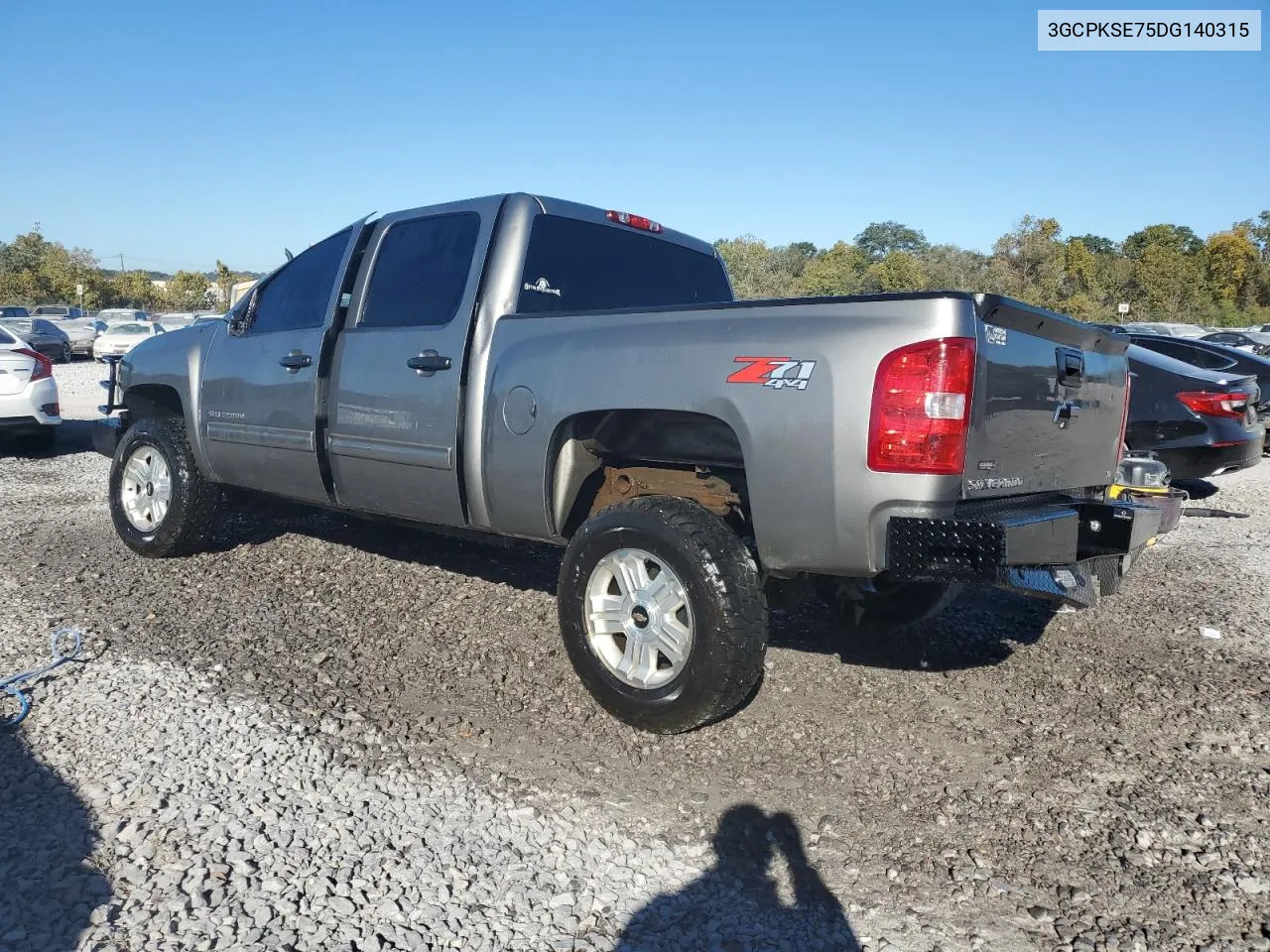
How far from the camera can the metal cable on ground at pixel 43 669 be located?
12.3 feet

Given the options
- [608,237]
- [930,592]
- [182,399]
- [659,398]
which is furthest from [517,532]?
[182,399]

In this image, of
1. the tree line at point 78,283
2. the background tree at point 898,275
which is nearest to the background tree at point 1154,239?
the background tree at point 898,275

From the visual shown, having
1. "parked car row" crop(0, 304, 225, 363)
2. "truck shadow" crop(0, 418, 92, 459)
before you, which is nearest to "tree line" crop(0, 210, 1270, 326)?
"parked car row" crop(0, 304, 225, 363)

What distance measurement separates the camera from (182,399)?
587 cm

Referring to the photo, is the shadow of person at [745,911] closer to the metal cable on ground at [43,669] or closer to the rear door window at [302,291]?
the metal cable on ground at [43,669]

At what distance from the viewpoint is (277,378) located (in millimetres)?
5277

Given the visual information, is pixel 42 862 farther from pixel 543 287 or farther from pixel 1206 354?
pixel 1206 354

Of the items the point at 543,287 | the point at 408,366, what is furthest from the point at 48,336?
the point at 543,287

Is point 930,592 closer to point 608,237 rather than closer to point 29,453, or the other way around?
point 608,237

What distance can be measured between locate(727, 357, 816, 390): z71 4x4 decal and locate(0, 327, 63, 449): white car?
855 centimetres

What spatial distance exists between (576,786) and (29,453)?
9514 mm

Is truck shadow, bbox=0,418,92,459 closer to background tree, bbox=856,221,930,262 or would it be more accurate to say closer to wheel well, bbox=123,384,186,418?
wheel well, bbox=123,384,186,418

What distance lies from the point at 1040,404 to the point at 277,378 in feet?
12.3

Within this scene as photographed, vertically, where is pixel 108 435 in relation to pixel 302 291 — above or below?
below
